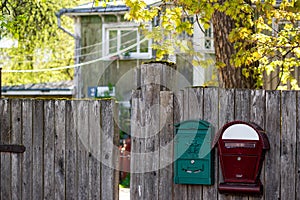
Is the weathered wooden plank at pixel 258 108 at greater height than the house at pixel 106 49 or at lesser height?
lesser

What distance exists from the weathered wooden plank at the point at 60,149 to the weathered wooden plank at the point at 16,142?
42 centimetres

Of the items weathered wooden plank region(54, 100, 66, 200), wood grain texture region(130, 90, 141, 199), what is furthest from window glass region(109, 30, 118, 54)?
wood grain texture region(130, 90, 141, 199)

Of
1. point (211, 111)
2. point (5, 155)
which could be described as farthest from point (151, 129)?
point (5, 155)

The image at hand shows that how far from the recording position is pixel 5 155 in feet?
19.4

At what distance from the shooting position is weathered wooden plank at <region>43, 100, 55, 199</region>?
18.8 feet

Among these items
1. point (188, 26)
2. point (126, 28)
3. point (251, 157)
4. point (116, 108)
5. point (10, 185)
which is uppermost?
point (126, 28)

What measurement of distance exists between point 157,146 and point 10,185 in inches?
66.0

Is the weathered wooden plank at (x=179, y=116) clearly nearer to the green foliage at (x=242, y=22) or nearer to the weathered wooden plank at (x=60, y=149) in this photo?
the weathered wooden plank at (x=60, y=149)

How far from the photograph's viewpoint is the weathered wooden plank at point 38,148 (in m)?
5.77

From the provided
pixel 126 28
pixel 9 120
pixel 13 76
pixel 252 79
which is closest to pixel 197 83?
pixel 126 28

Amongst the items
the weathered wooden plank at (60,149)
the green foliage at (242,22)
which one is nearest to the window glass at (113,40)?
the green foliage at (242,22)

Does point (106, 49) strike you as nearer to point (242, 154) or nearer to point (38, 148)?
point (38, 148)

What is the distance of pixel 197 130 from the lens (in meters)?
5.14

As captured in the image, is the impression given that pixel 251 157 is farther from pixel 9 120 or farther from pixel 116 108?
pixel 9 120
